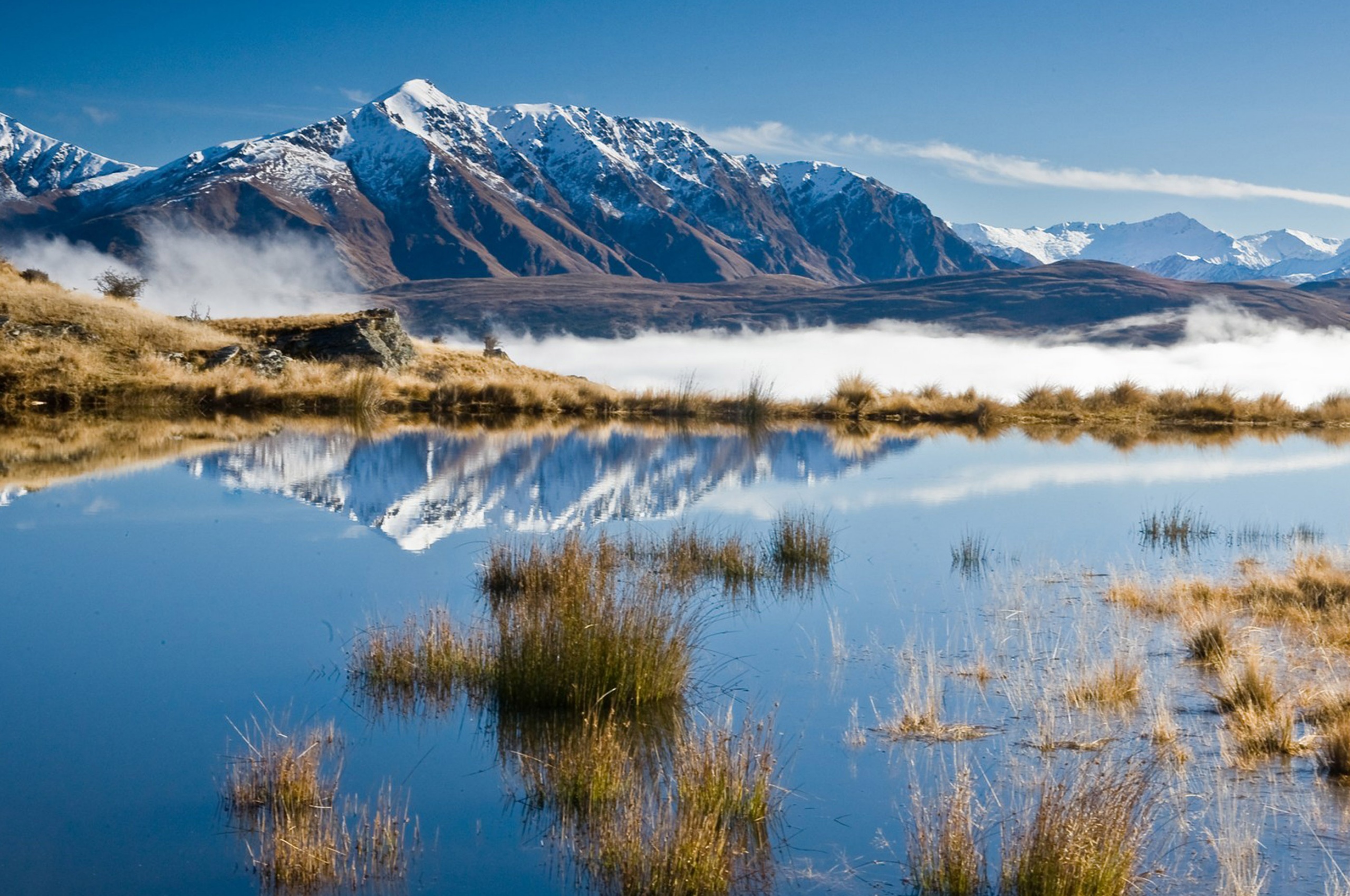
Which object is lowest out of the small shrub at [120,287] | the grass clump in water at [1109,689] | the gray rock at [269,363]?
the grass clump in water at [1109,689]

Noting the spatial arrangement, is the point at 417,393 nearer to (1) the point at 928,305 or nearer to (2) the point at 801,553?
(2) the point at 801,553

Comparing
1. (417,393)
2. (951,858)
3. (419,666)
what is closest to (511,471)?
(419,666)

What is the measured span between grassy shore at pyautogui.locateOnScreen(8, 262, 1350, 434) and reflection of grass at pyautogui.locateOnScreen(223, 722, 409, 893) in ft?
66.9

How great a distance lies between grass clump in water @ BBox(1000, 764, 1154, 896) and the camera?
3643 millimetres

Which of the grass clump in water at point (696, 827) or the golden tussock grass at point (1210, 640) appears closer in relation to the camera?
the grass clump in water at point (696, 827)

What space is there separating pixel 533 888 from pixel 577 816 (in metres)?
0.55

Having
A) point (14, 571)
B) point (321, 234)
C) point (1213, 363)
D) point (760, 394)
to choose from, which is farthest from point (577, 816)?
point (321, 234)

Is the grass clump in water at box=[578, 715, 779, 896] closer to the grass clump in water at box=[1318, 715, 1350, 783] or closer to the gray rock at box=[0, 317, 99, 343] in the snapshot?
the grass clump in water at box=[1318, 715, 1350, 783]

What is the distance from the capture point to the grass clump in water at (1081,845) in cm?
364

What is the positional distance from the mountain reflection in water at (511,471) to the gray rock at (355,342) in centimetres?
861

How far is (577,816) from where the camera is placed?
432 cm

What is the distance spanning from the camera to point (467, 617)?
23.8 ft

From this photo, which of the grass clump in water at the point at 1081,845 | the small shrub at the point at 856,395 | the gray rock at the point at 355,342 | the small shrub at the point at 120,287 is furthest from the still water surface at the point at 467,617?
the small shrub at the point at 120,287

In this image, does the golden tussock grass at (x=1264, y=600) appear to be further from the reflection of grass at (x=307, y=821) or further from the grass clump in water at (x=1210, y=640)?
the reflection of grass at (x=307, y=821)
